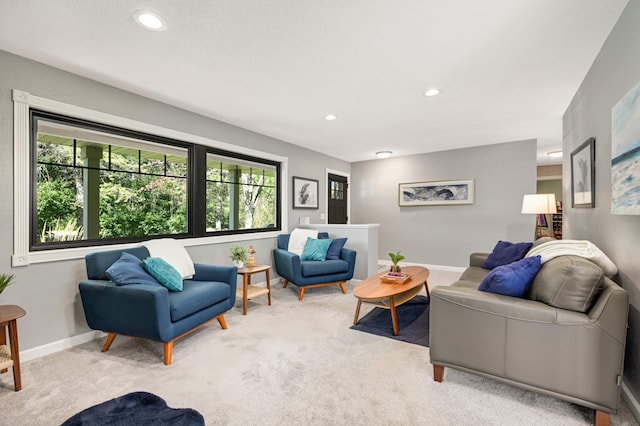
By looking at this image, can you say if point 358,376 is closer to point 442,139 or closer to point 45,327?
point 45,327

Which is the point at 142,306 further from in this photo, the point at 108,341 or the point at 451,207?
the point at 451,207

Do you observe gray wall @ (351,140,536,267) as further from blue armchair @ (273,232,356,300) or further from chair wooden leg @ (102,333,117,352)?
chair wooden leg @ (102,333,117,352)

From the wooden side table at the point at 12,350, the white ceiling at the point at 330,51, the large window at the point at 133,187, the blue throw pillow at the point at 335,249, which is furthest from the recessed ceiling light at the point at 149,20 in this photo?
the blue throw pillow at the point at 335,249

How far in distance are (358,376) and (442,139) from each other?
417cm

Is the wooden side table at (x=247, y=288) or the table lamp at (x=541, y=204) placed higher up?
the table lamp at (x=541, y=204)

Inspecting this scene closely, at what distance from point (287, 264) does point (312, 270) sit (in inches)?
14.5

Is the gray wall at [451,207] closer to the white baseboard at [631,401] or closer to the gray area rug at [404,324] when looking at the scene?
the gray area rug at [404,324]

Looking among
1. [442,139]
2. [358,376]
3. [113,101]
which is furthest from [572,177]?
[113,101]

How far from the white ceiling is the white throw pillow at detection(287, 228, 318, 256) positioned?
1.80 meters

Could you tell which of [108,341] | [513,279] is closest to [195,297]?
[108,341]

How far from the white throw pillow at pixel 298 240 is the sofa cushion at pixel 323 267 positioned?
0.36 metres

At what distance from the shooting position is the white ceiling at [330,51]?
180 cm

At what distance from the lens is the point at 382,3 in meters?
1.72

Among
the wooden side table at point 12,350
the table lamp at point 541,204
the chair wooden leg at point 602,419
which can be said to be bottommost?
the chair wooden leg at point 602,419
